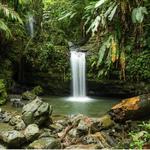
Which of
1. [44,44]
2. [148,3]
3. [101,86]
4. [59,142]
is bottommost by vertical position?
[59,142]

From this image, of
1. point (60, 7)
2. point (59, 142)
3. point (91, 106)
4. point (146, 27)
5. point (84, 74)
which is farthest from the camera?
point (60, 7)

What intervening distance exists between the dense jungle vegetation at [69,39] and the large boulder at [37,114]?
297cm

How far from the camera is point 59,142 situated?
658 cm

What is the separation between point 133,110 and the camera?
7449 mm

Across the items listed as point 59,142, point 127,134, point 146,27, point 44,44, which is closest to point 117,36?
point 146,27

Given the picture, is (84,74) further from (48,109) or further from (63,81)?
(48,109)

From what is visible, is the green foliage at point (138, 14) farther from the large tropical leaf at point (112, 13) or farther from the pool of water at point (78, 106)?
the pool of water at point (78, 106)

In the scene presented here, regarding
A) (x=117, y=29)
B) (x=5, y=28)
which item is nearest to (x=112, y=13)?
(x=117, y=29)

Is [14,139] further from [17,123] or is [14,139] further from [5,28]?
[5,28]

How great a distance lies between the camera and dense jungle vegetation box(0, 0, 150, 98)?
10.5 meters

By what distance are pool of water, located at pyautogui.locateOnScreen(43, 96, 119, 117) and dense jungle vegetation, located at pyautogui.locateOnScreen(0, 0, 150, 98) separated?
880 millimetres

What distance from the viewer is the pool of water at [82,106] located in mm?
9435

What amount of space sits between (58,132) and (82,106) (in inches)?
115

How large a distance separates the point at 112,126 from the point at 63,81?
4.94 metres
